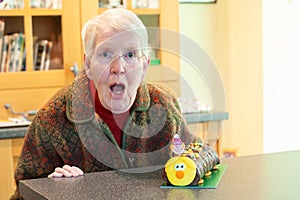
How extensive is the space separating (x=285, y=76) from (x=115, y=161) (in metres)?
2.31

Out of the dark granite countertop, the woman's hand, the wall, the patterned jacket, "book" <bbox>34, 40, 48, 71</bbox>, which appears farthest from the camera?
the wall

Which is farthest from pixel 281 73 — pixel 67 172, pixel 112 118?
pixel 67 172

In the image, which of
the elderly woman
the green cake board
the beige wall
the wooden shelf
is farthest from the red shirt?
the beige wall

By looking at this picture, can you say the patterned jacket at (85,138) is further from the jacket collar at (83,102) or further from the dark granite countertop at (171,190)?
the dark granite countertop at (171,190)

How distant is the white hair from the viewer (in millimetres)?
1844

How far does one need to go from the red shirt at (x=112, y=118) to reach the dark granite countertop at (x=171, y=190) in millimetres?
216

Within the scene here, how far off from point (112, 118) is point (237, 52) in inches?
90.0

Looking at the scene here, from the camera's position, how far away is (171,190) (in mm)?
1564

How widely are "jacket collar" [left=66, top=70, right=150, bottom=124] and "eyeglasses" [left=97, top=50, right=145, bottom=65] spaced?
16 cm

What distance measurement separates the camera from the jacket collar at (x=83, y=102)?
6.38ft

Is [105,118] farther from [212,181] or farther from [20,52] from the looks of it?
[20,52]

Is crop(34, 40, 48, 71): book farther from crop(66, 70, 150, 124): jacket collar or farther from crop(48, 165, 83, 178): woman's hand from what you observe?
crop(48, 165, 83, 178): woman's hand

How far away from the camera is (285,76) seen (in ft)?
13.2

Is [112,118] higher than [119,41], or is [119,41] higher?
[119,41]
